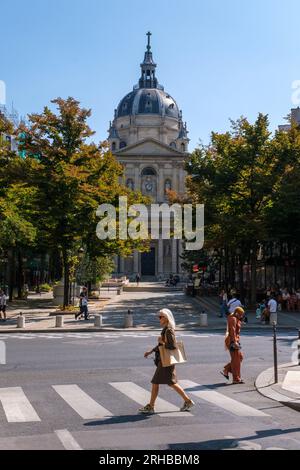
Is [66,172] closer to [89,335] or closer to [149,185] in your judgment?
[89,335]

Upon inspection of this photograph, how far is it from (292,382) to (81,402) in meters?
4.87

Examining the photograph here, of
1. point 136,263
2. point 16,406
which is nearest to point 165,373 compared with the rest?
point 16,406

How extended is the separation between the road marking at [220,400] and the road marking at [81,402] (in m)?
2.16

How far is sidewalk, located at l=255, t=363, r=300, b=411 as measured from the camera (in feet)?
40.9

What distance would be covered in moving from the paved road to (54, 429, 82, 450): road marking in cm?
1

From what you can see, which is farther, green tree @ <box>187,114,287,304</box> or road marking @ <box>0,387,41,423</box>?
green tree @ <box>187,114,287,304</box>

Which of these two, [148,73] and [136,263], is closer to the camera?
[136,263]

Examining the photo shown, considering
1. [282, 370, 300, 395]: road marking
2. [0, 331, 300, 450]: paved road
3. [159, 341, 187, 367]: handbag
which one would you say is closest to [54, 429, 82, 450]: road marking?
[0, 331, 300, 450]: paved road

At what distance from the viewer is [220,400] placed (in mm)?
12594

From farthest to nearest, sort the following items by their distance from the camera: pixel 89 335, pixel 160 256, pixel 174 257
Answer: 1. pixel 160 256
2. pixel 174 257
3. pixel 89 335

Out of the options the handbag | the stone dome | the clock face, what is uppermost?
the stone dome

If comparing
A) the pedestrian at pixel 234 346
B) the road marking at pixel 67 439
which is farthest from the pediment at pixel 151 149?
the road marking at pixel 67 439

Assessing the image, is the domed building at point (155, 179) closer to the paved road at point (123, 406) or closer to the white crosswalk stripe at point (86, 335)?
the white crosswalk stripe at point (86, 335)

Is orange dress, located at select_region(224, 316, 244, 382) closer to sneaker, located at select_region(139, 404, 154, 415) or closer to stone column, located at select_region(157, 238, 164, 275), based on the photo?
sneaker, located at select_region(139, 404, 154, 415)
